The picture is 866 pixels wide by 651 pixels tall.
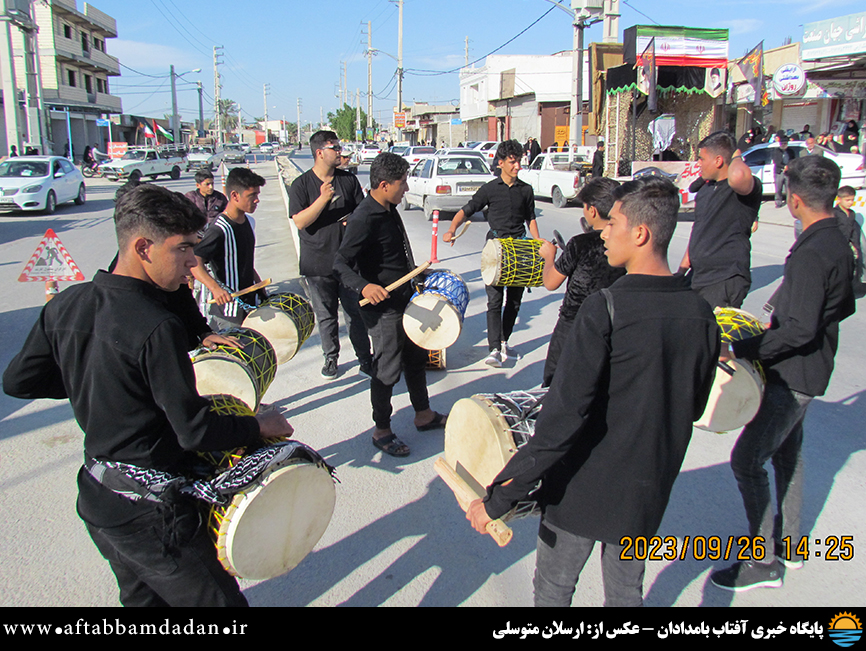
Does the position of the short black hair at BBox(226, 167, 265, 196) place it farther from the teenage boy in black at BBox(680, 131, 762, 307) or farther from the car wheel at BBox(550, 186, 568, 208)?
the car wheel at BBox(550, 186, 568, 208)

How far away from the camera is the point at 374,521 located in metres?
3.72

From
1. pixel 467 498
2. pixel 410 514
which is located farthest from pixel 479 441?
pixel 410 514

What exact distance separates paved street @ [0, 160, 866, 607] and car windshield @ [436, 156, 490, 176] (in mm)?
11556

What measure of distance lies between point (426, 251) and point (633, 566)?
10562mm

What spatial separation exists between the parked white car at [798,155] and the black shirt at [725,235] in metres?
14.2

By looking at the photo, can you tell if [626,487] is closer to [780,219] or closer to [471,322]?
[471,322]

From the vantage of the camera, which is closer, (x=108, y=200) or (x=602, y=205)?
(x=602, y=205)

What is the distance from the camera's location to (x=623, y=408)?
200cm

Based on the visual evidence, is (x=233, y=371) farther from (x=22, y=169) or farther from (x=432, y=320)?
(x=22, y=169)

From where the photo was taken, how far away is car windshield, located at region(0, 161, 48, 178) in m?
19.2

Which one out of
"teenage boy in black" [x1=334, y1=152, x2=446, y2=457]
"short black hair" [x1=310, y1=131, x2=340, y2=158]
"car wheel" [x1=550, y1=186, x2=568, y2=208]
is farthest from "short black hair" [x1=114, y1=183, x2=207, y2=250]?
"car wheel" [x1=550, y1=186, x2=568, y2=208]

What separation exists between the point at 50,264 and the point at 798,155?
1892 centimetres
